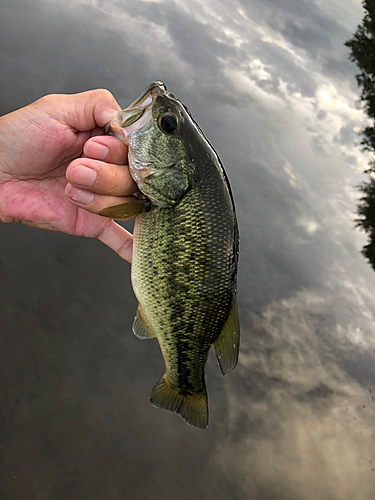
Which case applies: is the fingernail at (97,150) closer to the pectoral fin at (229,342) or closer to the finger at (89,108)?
the finger at (89,108)

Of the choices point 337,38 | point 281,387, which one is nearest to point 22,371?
point 281,387

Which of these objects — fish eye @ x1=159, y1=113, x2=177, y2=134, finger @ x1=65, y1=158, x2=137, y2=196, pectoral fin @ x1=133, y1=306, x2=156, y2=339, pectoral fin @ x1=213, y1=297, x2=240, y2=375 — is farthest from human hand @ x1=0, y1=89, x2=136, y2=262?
pectoral fin @ x1=213, y1=297, x2=240, y2=375

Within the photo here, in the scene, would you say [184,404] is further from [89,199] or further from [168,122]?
[168,122]

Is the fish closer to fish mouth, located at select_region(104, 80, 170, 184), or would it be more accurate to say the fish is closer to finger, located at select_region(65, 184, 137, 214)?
fish mouth, located at select_region(104, 80, 170, 184)

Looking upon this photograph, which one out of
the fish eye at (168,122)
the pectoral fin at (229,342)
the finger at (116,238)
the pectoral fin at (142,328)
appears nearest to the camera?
the fish eye at (168,122)

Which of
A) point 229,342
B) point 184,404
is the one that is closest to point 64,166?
point 229,342

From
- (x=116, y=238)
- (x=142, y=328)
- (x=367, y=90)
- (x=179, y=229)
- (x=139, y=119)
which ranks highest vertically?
(x=367, y=90)

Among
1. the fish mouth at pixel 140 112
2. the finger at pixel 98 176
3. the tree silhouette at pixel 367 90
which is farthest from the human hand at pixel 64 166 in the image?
the tree silhouette at pixel 367 90
